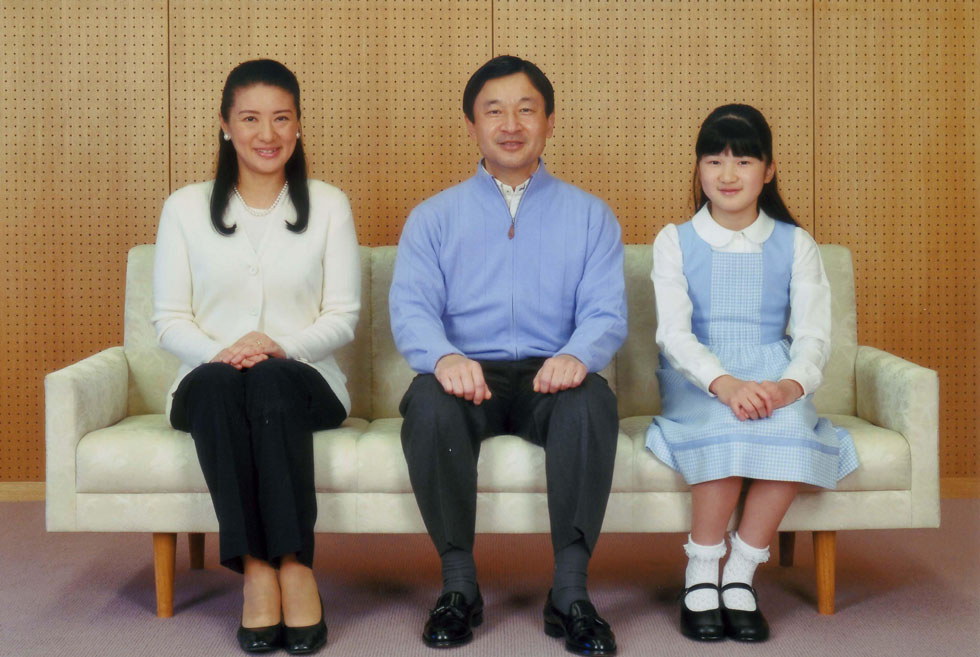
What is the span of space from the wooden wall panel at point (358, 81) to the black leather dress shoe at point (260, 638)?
1786 mm

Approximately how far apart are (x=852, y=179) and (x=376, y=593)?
2.25 m

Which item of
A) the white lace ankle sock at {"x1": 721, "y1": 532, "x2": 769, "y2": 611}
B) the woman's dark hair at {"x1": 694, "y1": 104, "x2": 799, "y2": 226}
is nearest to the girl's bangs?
the woman's dark hair at {"x1": 694, "y1": 104, "x2": 799, "y2": 226}

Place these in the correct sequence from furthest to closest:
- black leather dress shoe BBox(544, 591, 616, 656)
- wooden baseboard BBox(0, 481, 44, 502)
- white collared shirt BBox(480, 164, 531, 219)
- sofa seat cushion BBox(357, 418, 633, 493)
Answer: wooden baseboard BBox(0, 481, 44, 502)
white collared shirt BBox(480, 164, 531, 219)
sofa seat cushion BBox(357, 418, 633, 493)
black leather dress shoe BBox(544, 591, 616, 656)

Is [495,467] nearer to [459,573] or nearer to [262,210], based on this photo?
[459,573]

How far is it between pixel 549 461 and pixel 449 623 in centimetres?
40

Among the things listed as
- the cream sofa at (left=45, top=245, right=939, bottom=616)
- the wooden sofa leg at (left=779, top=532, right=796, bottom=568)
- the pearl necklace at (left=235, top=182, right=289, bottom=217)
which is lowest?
the wooden sofa leg at (left=779, top=532, right=796, bottom=568)

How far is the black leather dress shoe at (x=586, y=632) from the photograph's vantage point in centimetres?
210

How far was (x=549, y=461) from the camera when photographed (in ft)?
7.25

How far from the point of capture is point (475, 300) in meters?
2.54

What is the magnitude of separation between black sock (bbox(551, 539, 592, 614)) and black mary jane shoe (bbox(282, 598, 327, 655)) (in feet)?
1.65

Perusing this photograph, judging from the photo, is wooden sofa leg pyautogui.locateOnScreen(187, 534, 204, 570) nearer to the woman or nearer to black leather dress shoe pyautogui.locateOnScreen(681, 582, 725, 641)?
the woman

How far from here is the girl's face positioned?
8.18ft

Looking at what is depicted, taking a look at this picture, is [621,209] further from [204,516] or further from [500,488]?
[204,516]

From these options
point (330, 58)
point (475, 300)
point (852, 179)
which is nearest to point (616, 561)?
point (475, 300)
